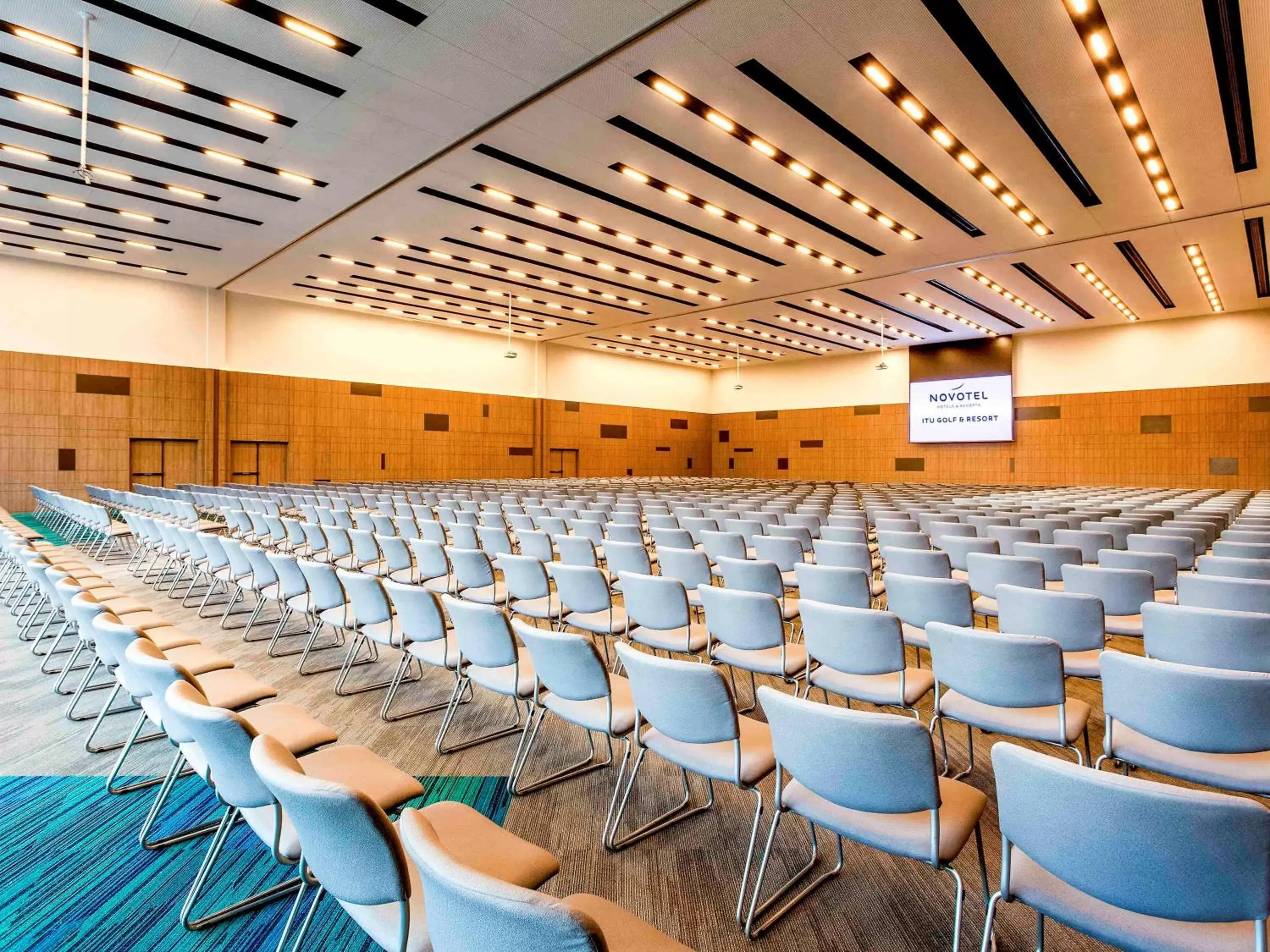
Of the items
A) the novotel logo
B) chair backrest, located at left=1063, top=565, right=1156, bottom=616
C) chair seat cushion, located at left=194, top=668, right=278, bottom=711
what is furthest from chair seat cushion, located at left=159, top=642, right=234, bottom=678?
the novotel logo

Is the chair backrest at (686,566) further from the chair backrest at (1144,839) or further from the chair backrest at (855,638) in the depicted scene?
the chair backrest at (1144,839)

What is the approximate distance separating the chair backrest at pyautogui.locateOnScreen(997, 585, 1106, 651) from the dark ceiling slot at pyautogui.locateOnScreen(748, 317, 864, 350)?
57.5ft

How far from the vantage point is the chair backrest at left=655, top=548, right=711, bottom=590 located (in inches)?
204

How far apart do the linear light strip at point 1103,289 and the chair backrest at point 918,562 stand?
12883 millimetres

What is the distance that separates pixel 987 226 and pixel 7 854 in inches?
576

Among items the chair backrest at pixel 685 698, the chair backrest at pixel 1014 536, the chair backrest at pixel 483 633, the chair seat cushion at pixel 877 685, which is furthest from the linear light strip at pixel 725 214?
the chair backrest at pixel 685 698

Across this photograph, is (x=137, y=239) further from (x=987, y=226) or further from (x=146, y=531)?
(x=987, y=226)

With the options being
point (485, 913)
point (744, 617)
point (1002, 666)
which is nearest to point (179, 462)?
point (744, 617)

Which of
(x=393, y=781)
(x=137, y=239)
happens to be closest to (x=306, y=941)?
(x=393, y=781)

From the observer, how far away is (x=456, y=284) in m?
16.7

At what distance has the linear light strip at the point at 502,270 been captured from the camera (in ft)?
45.2

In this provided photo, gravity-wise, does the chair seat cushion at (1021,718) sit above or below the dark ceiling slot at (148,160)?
below

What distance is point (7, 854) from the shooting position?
8.60ft

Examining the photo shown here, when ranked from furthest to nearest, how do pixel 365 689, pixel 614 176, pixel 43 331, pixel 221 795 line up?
pixel 43 331 → pixel 614 176 → pixel 365 689 → pixel 221 795
